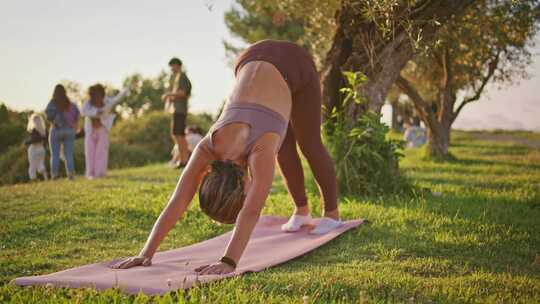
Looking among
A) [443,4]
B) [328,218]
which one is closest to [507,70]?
[443,4]

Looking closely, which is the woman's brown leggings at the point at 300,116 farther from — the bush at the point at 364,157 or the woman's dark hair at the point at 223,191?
the bush at the point at 364,157

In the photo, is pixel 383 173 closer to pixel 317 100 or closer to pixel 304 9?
pixel 317 100

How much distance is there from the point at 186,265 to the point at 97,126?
1067 cm

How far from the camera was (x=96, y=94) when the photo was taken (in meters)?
14.5

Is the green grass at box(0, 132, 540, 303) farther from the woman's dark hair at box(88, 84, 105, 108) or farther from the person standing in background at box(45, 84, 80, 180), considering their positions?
the woman's dark hair at box(88, 84, 105, 108)

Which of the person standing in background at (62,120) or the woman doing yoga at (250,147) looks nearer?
the woman doing yoga at (250,147)

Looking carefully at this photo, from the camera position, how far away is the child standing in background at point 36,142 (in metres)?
16.3

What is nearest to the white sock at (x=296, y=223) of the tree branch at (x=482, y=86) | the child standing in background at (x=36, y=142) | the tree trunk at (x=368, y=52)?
the tree trunk at (x=368, y=52)

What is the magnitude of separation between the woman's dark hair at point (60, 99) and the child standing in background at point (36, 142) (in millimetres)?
2359

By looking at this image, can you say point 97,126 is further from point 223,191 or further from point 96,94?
point 223,191

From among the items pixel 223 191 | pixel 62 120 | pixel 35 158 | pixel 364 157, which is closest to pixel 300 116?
pixel 223 191

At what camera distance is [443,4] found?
27.2 feet

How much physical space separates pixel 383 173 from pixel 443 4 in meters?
2.45

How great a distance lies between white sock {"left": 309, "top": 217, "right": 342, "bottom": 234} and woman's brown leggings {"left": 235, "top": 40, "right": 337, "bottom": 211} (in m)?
0.13
